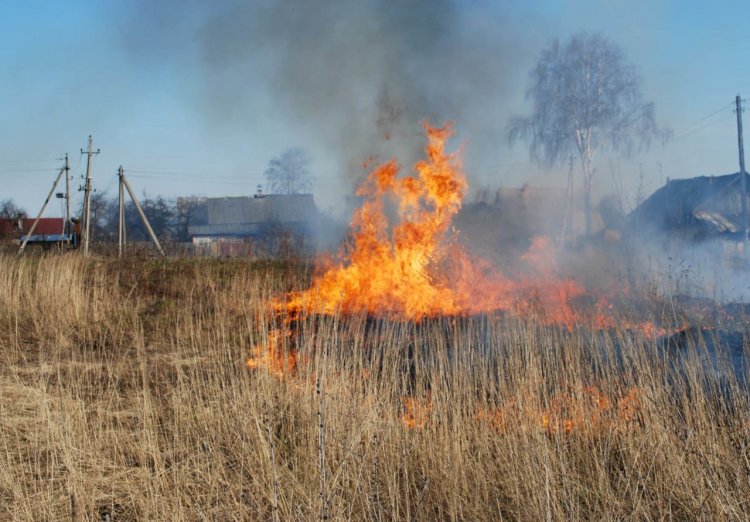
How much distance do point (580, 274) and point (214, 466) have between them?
11.8m

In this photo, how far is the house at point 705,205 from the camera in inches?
925

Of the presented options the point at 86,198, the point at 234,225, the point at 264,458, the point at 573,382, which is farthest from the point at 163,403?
the point at 234,225

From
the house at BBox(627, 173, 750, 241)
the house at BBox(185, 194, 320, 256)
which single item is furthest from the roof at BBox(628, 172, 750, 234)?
the house at BBox(185, 194, 320, 256)

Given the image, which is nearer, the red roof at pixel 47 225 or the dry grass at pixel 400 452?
the dry grass at pixel 400 452

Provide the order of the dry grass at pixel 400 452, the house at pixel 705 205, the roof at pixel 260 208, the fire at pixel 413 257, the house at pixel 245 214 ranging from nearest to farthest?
the dry grass at pixel 400 452, the fire at pixel 413 257, the house at pixel 705 205, the roof at pixel 260 208, the house at pixel 245 214

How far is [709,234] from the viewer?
21844 millimetres

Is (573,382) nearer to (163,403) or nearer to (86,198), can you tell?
(163,403)

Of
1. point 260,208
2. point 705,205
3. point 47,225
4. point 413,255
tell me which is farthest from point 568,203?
point 47,225

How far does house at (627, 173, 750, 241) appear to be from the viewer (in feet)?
77.1

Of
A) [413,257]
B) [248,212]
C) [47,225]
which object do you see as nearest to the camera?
[413,257]

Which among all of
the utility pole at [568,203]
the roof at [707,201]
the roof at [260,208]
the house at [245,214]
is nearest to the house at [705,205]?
the roof at [707,201]

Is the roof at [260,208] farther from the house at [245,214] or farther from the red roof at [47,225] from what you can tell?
the red roof at [47,225]

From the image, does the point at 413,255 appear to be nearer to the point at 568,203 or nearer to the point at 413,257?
the point at 413,257

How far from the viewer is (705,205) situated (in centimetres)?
2847
